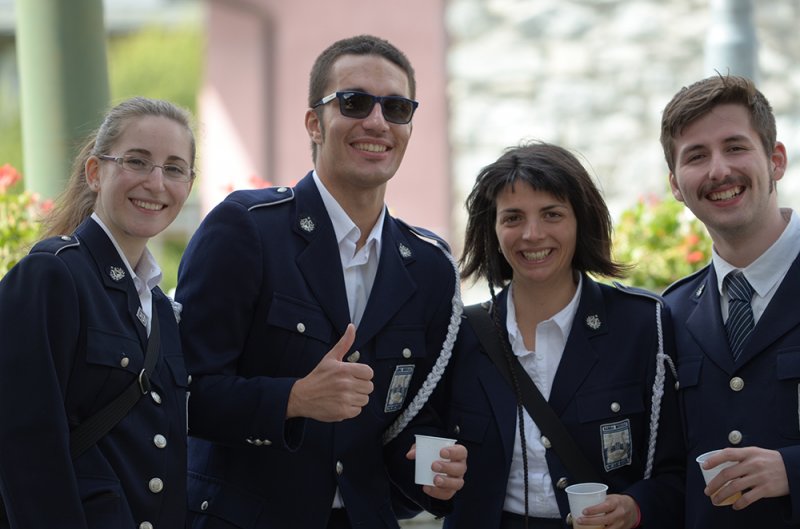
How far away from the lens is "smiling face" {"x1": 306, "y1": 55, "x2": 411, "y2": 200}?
3701mm

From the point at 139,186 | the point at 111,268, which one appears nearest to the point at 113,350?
the point at 111,268

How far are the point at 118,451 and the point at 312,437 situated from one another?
0.70m

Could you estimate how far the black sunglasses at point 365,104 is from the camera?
3725 mm

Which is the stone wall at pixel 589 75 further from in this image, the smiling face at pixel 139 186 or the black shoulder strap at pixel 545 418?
the smiling face at pixel 139 186

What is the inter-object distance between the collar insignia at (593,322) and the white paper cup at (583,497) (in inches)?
23.3

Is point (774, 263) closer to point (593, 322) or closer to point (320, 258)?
point (593, 322)

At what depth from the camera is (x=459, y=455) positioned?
3.46 m

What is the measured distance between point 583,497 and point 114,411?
4.50ft

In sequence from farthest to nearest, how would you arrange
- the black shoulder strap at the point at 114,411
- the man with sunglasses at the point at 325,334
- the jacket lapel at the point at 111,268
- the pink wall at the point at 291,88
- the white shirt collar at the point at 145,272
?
the pink wall at the point at 291,88, the man with sunglasses at the point at 325,334, the white shirt collar at the point at 145,272, the jacket lapel at the point at 111,268, the black shoulder strap at the point at 114,411

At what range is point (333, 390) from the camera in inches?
127

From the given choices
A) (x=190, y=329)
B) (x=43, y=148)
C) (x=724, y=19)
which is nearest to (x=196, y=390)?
(x=190, y=329)

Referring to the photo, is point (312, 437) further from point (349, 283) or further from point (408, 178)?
point (408, 178)

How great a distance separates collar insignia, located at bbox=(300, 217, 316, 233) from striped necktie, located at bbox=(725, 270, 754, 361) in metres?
1.36

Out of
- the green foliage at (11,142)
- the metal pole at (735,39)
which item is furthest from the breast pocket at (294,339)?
the green foliage at (11,142)
